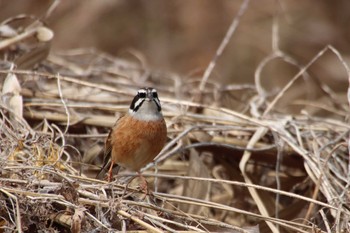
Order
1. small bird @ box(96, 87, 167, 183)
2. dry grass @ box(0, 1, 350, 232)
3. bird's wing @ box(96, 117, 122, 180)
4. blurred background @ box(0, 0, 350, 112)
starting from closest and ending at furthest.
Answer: dry grass @ box(0, 1, 350, 232) < small bird @ box(96, 87, 167, 183) < bird's wing @ box(96, 117, 122, 180) < blurred background @ box(0, 0, 350, 112)

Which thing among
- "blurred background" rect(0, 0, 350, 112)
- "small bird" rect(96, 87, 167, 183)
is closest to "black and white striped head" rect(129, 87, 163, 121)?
"small bird" rect(96, 87, 167, 183)

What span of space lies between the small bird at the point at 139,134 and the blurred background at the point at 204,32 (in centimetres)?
394

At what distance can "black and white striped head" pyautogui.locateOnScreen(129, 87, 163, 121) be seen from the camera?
3.99 metres

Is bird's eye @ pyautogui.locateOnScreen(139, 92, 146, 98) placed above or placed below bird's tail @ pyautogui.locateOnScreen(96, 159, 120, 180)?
above

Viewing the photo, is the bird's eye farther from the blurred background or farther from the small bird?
the blurred background

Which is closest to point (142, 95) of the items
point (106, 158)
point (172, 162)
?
point (106, 158)

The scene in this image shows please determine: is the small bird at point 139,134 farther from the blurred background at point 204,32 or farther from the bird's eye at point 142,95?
the blurred background at point 204,32

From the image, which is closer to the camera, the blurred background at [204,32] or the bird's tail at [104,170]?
the bird's tail at [104,170]

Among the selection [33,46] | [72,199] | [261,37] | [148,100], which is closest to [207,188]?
[148,100]

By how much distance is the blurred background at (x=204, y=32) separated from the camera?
8422 mm

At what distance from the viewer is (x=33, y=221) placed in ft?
10.5

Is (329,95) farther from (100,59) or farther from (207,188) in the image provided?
(100,59)

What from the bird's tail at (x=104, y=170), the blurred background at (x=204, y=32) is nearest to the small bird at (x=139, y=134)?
the bird's tail at (x=104, y=170)

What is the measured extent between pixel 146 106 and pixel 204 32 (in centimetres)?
558
